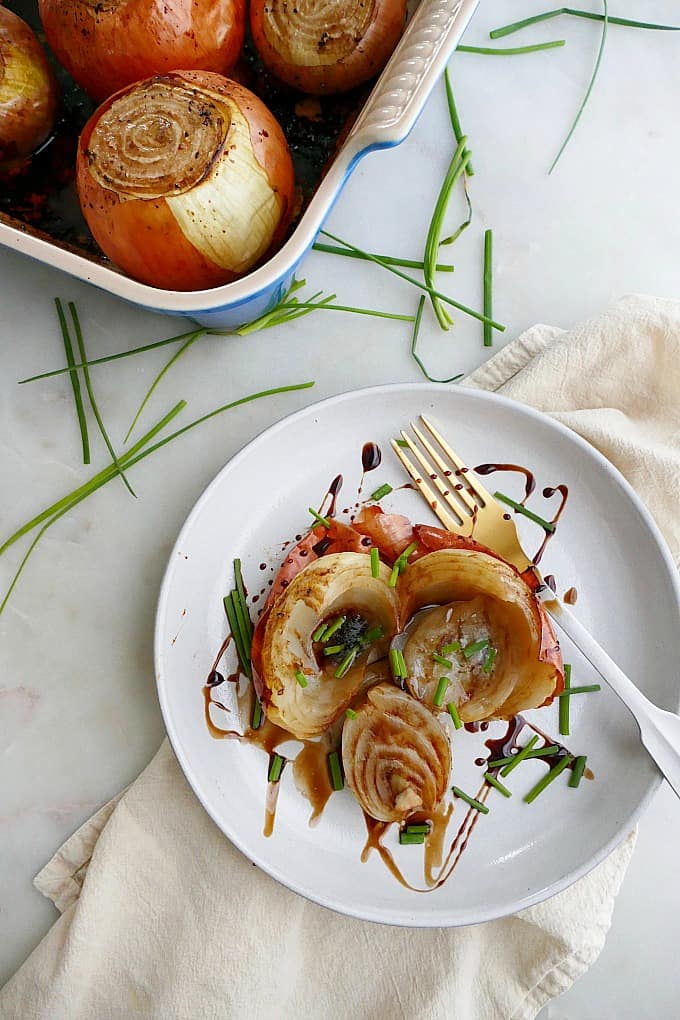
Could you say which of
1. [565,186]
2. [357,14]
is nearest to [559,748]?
[565,186]

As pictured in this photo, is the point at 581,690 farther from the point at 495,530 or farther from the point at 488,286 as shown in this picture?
the point at 488,286

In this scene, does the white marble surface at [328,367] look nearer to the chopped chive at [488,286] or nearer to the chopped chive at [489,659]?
the chopped chive at [488,286]

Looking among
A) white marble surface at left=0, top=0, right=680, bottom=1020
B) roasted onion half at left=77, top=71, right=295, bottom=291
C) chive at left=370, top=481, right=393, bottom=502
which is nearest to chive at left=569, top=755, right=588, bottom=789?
white marble surface at left=0, top=0, right=680, bottom=1020

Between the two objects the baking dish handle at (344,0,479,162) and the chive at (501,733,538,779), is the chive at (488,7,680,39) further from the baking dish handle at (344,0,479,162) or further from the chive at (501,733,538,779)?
the chive at (501,733,538,779)

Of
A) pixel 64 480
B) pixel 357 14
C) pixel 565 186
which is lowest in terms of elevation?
pixel 64 480

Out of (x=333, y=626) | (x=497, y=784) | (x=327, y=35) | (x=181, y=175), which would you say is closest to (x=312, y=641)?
(x=333, y=626)

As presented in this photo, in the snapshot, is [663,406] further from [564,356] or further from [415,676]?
[415,676]

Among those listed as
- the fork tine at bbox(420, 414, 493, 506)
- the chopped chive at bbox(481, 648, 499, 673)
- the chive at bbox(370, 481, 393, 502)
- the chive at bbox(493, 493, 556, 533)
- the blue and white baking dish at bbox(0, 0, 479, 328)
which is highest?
the blue and white baking dish at bbox(0, 0, 479, 328)
